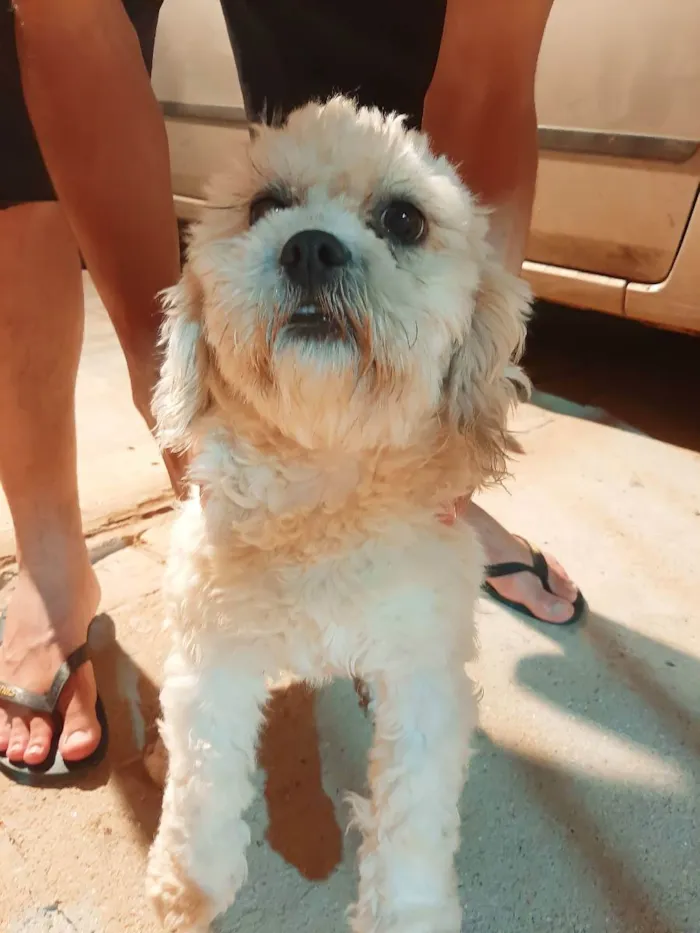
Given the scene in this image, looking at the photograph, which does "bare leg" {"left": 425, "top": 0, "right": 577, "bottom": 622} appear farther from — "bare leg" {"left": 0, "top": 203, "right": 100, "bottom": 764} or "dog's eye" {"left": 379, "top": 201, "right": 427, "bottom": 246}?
"bare leg" {"left": 0, "top": 203, "right": 100, "bottom": 764}

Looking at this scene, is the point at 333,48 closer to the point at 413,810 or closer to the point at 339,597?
the point at 339,597

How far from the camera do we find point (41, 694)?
882mm

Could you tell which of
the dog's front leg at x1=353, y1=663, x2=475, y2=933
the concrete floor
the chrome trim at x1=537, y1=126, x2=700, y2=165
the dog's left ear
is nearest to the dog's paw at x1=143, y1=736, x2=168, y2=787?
the concrete floor

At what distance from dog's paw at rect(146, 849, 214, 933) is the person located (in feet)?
0.67

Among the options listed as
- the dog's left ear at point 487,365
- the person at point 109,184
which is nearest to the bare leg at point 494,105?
the person at point 109,184

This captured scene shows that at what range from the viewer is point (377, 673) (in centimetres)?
67

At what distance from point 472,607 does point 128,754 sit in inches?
16.6

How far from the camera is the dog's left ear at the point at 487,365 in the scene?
65cm

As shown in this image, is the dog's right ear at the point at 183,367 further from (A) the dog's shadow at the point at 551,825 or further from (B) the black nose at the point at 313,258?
(A) the dog's shadow at the point at 551,825

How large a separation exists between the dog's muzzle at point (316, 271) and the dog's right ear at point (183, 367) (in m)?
0.12

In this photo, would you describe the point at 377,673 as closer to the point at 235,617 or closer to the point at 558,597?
the point at 235,617

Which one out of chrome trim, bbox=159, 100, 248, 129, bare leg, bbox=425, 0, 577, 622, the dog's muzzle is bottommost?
chrome trim, bbox=159, 100, 248, 129

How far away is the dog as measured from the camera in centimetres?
63

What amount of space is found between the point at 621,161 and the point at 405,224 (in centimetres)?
96
